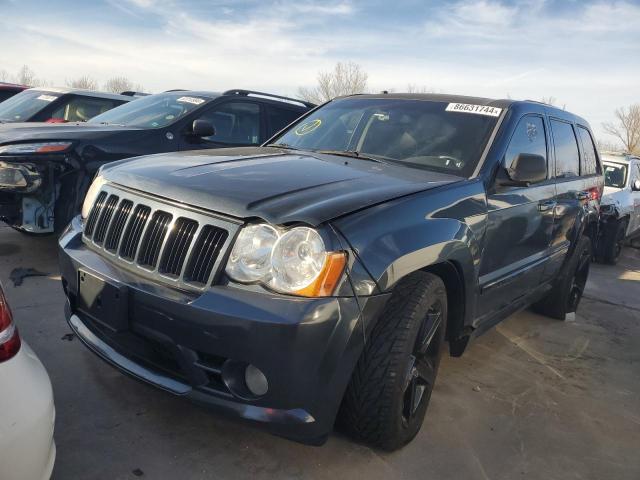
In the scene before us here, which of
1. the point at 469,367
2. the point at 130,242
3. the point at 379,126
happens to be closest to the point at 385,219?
the point at 130,242

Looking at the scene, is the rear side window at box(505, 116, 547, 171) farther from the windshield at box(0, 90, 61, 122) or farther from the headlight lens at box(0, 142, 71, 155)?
the windshield at box(0, 90, 61, 122)

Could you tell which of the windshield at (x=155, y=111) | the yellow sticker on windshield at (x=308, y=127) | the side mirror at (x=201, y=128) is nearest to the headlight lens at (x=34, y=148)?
the windshield at (x=155, y=111)

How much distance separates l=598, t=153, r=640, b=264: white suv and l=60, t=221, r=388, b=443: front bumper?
23.5ft

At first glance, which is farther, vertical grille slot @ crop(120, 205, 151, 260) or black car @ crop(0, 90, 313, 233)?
black car @ crop(0, 90, 313, 233)

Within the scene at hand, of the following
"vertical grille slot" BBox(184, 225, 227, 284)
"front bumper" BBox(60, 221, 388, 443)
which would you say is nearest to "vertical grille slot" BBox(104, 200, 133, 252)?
"front bumper" BBox(60, 221, 388, 443)

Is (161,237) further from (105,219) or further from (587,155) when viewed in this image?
(587,155)

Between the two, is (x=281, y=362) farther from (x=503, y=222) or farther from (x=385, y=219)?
(x=503, y=222)

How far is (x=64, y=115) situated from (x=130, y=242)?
5.61 m

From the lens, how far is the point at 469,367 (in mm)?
3732

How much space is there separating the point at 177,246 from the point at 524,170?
80.0 inches

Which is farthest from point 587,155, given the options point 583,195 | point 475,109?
point 475,109

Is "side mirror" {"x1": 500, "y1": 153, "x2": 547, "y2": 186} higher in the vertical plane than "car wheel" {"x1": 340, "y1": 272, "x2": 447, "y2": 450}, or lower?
higher

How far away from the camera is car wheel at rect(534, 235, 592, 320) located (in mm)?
4715

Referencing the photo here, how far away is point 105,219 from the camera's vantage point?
265 cm
